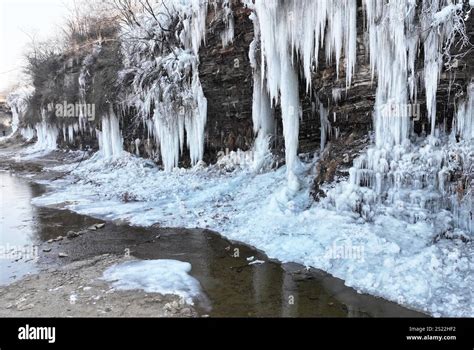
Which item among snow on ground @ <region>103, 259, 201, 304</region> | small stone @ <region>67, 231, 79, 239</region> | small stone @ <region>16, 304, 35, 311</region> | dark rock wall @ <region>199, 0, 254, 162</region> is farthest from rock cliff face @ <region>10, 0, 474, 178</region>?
small stone @ <region>16, 304, 35, 311</region>

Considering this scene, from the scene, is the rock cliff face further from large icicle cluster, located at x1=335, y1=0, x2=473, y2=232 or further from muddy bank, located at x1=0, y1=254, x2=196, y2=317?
muddy bank, located at x1=0, y1=254, x2=196, y2=317

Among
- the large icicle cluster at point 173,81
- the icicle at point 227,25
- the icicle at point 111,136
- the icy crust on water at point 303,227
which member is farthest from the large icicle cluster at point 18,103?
the icicle at point 227,25

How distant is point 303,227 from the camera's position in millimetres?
8188

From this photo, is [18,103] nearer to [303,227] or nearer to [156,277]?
[303,227]

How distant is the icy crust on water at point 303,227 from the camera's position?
570cm

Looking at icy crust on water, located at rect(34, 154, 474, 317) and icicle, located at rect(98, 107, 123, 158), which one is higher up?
icicle, located at rect(98, 107, 123, 158)

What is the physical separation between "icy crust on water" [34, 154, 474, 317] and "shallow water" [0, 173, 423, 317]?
0.35 m

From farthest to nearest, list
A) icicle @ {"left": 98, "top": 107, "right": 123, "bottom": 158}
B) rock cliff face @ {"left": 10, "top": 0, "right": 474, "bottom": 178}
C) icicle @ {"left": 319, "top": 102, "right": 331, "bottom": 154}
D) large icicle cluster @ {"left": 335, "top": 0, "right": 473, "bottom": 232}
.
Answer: icicle @ {"left": 98, "top": 107, "right": 123, "bottom": 158}, icicle @ {"left": 319, "top": 102, "right": 331, "bottom": 154}, rock cliff face @ {"left": 10, "top": 0, "right": 474, "bottom": 178}, large icicle cluster @ {"left": 335, "top": 0, "right": 473, "bottom": 232}

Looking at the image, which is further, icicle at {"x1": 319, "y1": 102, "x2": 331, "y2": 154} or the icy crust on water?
icicle at {"x1": 319, "y1": 102, "x2": 331, "y2": 154}

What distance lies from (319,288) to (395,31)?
16.7ft

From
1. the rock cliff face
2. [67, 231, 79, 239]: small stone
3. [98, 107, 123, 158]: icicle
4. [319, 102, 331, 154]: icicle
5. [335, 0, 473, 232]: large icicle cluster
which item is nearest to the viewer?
[335, 0, 473, 232]: large icicle cluster

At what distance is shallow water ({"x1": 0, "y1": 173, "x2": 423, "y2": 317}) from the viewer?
532cm

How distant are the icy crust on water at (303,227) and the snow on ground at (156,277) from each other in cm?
175

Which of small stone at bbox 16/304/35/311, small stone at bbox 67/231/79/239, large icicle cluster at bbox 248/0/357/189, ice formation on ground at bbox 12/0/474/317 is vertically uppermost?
large icicle cluster at bbox 248/0/357/189
